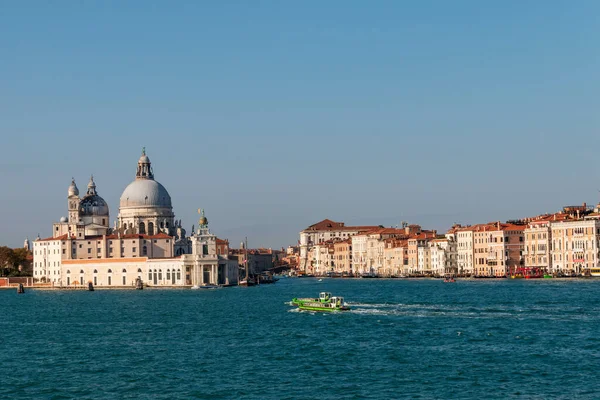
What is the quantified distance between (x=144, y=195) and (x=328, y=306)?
6067cm

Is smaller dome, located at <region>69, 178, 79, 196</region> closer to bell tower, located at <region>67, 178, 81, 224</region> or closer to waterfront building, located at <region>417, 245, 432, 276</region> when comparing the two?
bell tower, located at <region>67, 178, 81, 224</region>

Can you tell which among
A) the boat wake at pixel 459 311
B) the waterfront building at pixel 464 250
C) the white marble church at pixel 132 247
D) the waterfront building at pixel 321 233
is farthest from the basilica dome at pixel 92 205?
the boat wake at pixel 459 311

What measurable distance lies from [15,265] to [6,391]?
90412mm

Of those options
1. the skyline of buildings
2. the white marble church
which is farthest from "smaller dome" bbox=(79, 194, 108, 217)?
the skyline of buildings

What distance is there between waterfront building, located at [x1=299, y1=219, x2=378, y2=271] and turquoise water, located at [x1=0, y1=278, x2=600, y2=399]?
114527 millimetres

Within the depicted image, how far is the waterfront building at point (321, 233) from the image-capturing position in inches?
6457

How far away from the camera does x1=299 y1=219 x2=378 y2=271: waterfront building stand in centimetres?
16400

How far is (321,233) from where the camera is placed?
167 metres

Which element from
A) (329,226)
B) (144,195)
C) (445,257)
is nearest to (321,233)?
(329,226)

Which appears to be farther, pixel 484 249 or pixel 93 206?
pixel 93 206

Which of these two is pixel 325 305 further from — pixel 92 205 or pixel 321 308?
pixel 92 205

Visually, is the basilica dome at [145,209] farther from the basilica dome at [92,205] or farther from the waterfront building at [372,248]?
the waterfront building at [372,248]

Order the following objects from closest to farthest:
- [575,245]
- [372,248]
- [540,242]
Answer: [575,245] → [540,242] → [372,248]

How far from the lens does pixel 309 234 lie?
16850 cm
